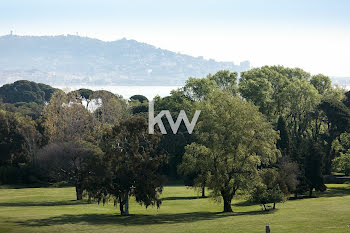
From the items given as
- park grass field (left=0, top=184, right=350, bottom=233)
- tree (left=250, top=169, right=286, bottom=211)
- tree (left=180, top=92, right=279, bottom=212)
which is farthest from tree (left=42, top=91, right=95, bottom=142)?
tree (left=250, top=169, right=286, bottom=211)

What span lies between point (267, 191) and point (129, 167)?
14.2m

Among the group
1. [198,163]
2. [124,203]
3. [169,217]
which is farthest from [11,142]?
[169,217]

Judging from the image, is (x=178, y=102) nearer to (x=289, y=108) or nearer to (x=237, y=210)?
(x=289, y=108)

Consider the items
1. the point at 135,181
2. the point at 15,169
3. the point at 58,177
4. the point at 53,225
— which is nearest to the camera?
the point at 53,225

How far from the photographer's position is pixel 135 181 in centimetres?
4606

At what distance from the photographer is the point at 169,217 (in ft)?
151

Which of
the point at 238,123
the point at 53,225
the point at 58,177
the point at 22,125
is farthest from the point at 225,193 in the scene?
the point at 22,125

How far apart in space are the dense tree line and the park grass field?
2.08 meters

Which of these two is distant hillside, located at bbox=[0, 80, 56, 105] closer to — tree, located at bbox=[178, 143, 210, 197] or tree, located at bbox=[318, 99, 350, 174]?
tree, located at bbox=[318, 99, 350, 174]

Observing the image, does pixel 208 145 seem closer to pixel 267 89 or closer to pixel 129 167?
pixel 129 167

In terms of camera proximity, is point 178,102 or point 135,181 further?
point 178,102

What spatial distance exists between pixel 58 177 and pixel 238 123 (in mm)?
25394

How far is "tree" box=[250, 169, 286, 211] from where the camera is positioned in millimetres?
49000

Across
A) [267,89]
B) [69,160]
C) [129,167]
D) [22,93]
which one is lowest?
[129,167]
